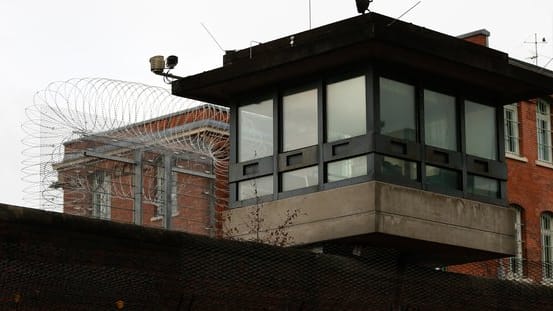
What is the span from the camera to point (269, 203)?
71.2 ft

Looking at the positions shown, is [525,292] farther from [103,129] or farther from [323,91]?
[103,129]

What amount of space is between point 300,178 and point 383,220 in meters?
1.96

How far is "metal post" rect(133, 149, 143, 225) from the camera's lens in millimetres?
25297

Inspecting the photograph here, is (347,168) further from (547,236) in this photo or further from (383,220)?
(547,236)

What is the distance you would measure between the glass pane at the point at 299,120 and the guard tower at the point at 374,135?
2 centimetres

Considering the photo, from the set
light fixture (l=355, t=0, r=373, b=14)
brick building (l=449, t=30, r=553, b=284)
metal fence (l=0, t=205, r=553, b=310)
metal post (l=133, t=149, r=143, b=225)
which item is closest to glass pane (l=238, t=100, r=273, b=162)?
light fixture (l=355, t=0, r=373, b=14)

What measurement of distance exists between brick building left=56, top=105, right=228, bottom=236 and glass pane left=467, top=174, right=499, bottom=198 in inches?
252

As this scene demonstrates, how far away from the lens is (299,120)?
21688 mm

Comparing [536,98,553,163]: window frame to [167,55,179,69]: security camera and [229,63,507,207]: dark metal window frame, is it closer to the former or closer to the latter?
[229,63,507,207]: dark metal window frame

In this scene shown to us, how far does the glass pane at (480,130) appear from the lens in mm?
22353

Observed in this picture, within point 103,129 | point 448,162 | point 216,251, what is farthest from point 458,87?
point 216,251

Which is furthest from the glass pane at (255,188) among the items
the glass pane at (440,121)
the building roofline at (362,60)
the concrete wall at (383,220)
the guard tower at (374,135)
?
the glass pane at (440,121)

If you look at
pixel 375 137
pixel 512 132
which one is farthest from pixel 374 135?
pixel 512 132

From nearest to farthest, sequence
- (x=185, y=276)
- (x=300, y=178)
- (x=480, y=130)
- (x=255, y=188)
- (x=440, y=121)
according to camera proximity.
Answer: (x=185, y=276) → (x=300, y=178) → (x=440, y=121) → (x=255, y=188) → (x=480, y=130)
